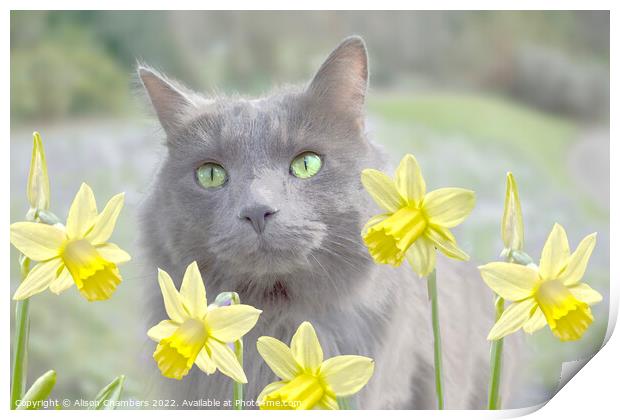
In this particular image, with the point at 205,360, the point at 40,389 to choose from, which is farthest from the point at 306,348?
the point at 40,389

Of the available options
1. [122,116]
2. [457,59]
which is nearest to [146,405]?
[122,116]

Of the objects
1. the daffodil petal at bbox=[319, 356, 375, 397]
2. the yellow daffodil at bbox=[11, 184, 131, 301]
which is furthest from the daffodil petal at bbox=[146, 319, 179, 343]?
the daffodil petal at bbox=[319, 356, 375, 397]

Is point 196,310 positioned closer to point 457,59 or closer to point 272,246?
point 272,246

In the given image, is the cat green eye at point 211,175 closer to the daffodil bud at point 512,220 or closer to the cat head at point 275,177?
the cat head at point 275,177

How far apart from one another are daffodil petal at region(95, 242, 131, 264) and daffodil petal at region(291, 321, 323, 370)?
0.28m

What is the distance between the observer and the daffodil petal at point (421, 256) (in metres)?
0.93

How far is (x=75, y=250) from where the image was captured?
0.98 metres

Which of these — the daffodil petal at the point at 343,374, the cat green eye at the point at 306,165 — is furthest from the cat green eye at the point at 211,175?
the daffodil petal at the point at 343,374

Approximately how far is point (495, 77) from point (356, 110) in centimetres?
30

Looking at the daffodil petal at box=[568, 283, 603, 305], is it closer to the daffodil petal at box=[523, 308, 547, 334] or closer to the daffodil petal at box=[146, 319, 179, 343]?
the daffodil petal at box=[523, 308, 547, 334]

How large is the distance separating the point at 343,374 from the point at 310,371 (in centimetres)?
5

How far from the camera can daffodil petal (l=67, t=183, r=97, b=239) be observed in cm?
98

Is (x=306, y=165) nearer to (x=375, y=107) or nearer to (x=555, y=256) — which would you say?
(x=375, y=107)

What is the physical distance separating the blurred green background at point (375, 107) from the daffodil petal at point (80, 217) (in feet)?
0.63
